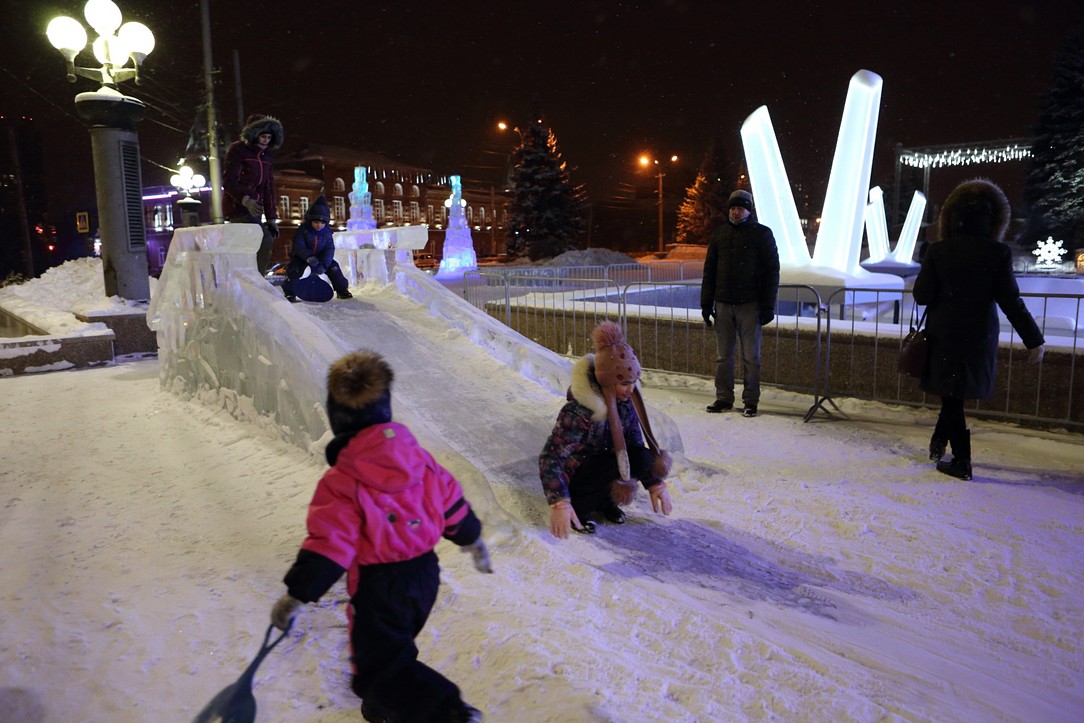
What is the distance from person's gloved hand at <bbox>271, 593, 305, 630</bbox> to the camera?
229cm

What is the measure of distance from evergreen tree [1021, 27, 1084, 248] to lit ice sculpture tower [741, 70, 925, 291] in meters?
27.5

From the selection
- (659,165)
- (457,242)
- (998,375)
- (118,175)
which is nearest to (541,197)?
(457,242)

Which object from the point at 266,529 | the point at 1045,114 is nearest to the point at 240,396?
the point at 266,529

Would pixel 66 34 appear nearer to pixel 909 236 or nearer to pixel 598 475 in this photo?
pixel 598 475

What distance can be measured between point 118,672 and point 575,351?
826cm

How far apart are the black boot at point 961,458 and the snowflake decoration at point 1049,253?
1330 inches

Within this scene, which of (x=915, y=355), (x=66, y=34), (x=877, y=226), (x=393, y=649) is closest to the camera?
(x=393, y=649)

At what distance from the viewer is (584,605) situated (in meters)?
3.39

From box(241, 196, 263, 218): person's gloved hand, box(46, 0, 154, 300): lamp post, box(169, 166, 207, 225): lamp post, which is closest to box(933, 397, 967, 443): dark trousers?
box(241, 196, 263, 218): person's gloved hand

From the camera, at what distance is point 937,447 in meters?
5.63

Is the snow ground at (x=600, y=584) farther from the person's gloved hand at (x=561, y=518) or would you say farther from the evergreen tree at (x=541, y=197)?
the evergreen tree at (x=541, y=197)

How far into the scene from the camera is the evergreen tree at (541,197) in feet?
136

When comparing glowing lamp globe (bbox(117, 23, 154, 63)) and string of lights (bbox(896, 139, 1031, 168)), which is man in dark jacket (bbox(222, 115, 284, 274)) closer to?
glowing lamp globe (bbox(117, 23, 154, 63))

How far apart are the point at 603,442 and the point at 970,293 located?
2.96 meters
